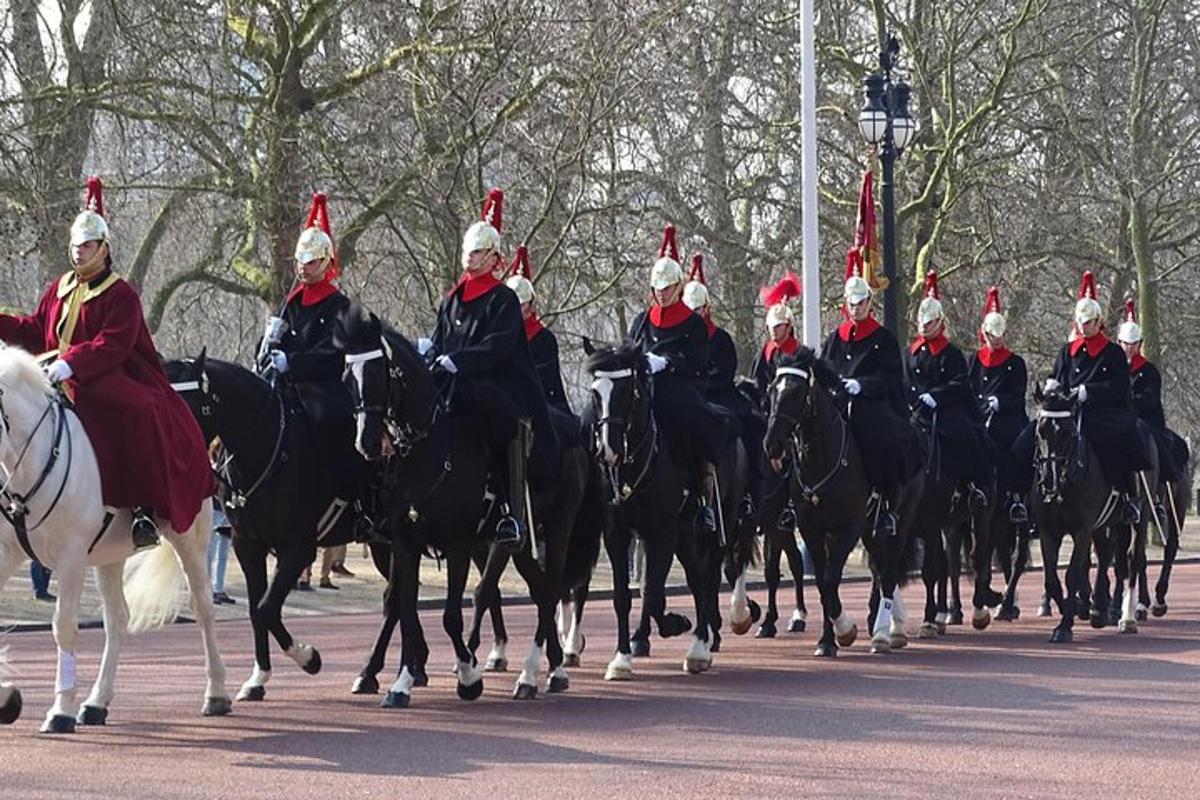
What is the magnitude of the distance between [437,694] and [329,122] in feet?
45.8

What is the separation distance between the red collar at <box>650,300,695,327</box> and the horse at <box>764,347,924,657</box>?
2.58ft

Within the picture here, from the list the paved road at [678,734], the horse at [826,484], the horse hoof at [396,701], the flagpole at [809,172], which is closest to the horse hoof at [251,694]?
the paved road at [678,734]

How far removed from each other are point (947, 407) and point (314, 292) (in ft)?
24.2

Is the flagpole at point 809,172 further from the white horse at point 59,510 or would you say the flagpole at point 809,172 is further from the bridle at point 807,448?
the white horse at point 59,510

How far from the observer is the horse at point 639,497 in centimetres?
1584

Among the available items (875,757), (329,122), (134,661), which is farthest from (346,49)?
(875,757)

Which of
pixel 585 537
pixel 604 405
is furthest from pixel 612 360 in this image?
pixel 585 537

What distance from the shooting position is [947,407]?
20734 mm

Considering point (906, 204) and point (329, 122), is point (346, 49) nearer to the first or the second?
point (329, 122)

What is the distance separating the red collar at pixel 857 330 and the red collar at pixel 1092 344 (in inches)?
102

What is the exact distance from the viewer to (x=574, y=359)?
1353 inches

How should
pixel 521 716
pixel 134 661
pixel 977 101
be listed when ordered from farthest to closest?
pixel 977 101 < pixel 134 661 < pixel 521 716

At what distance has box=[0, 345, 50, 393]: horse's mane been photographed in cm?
1252

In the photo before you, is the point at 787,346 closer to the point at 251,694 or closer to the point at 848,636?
the point at 848,636
